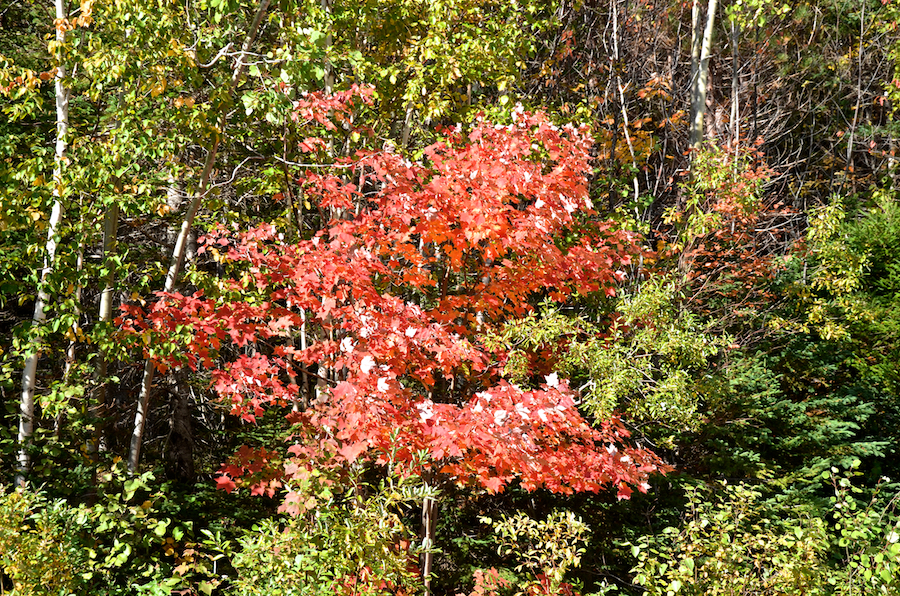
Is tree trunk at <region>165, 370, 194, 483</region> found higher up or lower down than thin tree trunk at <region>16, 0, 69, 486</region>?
lower down

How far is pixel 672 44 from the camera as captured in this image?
1185 centimetres

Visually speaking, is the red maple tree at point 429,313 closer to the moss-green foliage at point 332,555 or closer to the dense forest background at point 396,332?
Answer: the dense forest background at point 396,332

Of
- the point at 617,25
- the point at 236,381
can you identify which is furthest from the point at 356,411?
the point at 617,25

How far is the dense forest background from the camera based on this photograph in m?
3.56

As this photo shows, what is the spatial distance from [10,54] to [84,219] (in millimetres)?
2868

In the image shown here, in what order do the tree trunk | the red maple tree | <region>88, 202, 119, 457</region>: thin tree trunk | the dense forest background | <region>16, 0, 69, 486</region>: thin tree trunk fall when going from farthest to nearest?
1. the tree trunk
2. <region>88, 202, 119, 457</region>: thin tree trunk
3. <region>16, 0, 69, 486</region>: thin tree trunk
4. the red maple tree
5. the dense forest background

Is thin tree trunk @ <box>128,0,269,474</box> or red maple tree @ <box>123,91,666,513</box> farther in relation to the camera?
thin tree trunk @ <box>128,0,269,474</box>

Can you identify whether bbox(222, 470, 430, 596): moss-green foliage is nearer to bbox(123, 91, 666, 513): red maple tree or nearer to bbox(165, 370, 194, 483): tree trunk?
bbox(123, 91, 666, 513): red maple tree

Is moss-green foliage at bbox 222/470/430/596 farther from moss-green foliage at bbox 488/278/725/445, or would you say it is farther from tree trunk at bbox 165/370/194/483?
tree trunk at bbox 165/370/194/483

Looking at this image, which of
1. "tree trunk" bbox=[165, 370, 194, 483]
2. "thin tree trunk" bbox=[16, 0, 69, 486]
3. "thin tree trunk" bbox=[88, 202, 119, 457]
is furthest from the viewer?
"tree trunk" bbox=[165, 370, 194, 483]

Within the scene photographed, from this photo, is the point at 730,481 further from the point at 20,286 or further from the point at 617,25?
the point at 20,286

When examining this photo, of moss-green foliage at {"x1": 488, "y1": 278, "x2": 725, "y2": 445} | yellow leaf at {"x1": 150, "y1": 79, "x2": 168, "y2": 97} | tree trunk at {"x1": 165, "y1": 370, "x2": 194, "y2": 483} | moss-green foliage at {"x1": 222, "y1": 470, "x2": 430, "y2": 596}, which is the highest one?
yellow leaf at {"x1": 150, "y1": 79, "x2": 168, "y2": 97}

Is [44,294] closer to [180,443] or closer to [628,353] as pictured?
[180,443]

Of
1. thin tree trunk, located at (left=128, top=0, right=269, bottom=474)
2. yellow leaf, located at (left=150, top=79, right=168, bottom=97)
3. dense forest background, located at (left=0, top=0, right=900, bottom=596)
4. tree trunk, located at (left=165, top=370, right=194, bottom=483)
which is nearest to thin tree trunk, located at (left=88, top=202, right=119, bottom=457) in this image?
dense forest background, located at (left=0, top=0, right=900, bottom=596)
